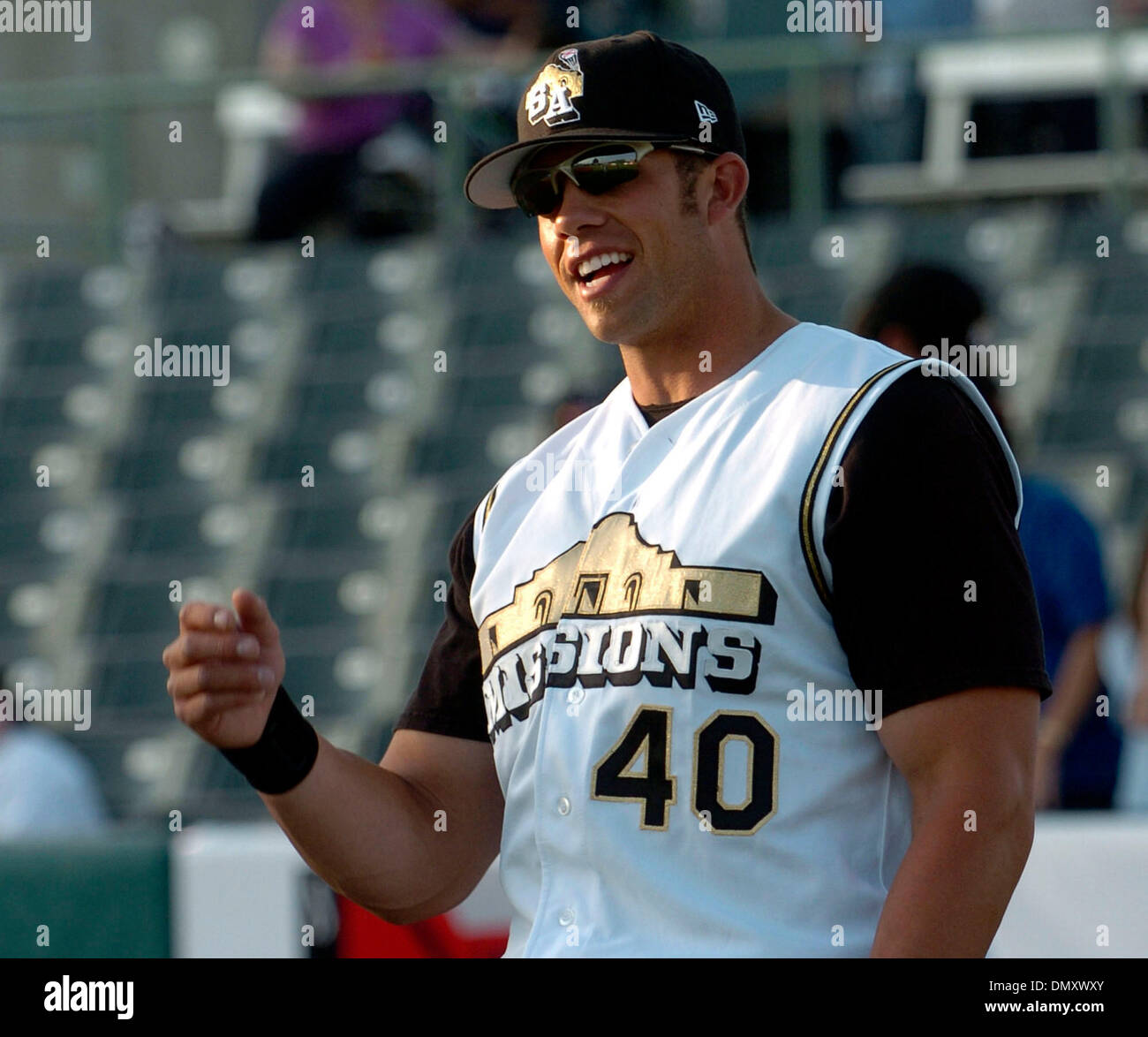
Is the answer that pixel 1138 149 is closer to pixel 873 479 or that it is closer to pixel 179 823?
pixel 179 823

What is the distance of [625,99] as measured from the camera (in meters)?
2.27

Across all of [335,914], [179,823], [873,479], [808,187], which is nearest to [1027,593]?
[873,479]

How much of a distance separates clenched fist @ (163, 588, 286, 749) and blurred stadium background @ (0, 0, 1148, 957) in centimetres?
395

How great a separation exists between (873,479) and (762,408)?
225 mm

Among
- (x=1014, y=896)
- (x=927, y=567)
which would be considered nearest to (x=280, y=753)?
(x=927, y=567)

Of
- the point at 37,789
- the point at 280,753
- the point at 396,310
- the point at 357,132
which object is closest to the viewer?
the point at 280,753

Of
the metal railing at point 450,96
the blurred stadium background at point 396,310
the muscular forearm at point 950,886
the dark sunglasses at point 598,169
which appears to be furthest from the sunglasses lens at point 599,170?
the metal railing at point 450,96

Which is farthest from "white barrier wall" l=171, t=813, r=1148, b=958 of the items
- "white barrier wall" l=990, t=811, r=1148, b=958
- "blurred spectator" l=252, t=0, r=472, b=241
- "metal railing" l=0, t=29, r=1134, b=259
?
"blurred spectator" l=252, t=0, r=472, b=241

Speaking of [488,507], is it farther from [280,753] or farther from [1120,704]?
[1120,704]

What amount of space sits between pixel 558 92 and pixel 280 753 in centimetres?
88

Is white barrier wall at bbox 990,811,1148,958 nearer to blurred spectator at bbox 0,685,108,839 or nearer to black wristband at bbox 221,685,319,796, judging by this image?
black wristband at bbox 221,685,319,796

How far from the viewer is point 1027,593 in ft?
6.59

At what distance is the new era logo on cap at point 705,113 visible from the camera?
91.0 inches

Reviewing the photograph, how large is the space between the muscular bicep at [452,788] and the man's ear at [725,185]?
30.1 inches
